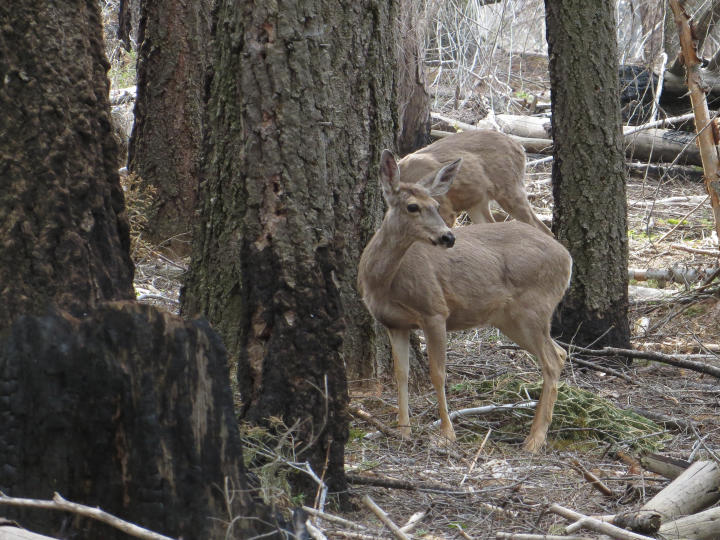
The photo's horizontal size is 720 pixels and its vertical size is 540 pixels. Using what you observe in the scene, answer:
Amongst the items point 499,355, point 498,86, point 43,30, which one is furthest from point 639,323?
point 498,86

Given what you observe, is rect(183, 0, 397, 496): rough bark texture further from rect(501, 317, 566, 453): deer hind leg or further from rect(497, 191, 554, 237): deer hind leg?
rect(497, 191, 554, 237): deer hind leg

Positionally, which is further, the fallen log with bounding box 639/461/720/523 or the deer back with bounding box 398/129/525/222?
the deer back with bounding box 398/129/525/222

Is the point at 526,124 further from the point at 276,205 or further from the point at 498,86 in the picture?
the point at 276,205

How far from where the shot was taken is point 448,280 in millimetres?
7004

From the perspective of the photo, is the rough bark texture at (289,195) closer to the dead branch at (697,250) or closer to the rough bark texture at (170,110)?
the rough bark texture at (170,110)

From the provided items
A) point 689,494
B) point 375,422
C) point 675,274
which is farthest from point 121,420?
point 675,274

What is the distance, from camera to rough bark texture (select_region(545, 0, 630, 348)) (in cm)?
846

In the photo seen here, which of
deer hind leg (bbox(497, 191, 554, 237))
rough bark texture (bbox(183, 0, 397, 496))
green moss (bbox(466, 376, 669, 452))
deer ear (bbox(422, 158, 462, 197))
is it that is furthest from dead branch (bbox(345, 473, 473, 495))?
deer hind leg (bbox(497, 191, 554, 237))

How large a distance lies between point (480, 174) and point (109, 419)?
6.80 m

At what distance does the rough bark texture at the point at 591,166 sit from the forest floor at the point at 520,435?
60cm

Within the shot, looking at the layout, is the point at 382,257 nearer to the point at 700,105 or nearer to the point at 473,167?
the point at 473,167

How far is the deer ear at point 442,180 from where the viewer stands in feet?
22.6

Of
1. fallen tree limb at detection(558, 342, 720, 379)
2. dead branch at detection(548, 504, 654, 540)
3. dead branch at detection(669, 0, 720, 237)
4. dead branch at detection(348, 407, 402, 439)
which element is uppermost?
dead branch at detection(669, 0, 720, 237)

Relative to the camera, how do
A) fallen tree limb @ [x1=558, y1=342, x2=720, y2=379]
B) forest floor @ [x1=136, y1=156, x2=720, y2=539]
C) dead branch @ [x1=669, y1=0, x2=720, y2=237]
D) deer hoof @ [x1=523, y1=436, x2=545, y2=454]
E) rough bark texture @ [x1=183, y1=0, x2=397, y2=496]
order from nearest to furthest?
rough bark texture @ [x1=183, y1=0, x2=397, y2=496], forest floor @ [x1=136, y1=156, x2=720, y2=539], deer hoof @ [x1=523, y1=436, x2=545, y2=454], fallen tree limb @ [x1=558, y1=342, x2=720, y2=379], dead branch @ [x1=669, y1=0, x2=720, y2=237]
